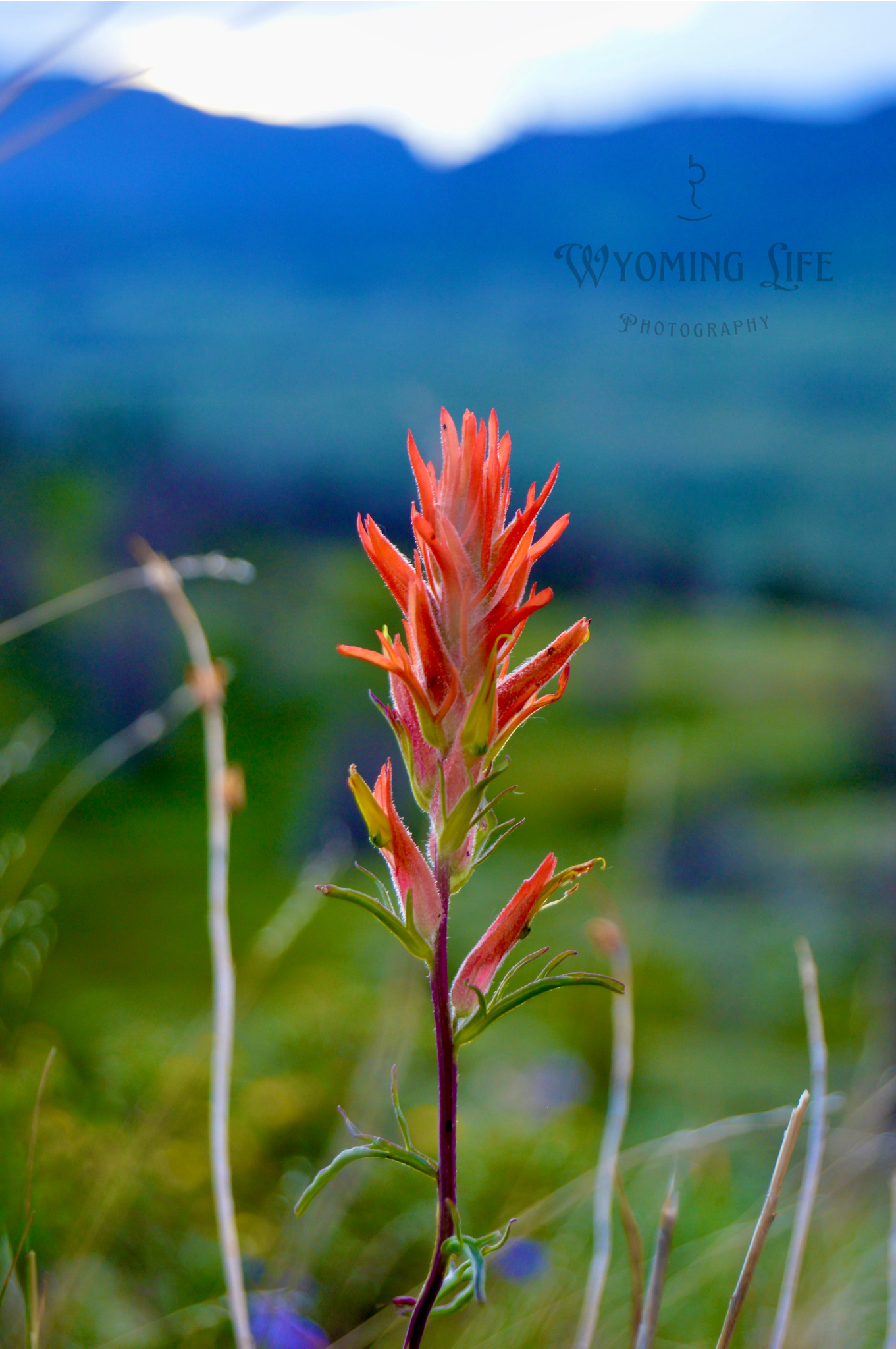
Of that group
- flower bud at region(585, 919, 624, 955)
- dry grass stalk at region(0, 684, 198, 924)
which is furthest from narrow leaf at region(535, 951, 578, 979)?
dry grass stalk at region(0, 684, 198, 924)

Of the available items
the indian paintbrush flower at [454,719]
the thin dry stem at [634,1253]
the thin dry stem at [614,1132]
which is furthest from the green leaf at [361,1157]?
the thin dry stem at [614,1132]

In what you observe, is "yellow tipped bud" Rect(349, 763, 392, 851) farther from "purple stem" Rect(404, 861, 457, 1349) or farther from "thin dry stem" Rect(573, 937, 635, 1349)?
"thin dry stem" Rect(573, 937, 635, 1349)

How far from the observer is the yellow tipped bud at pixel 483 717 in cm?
35

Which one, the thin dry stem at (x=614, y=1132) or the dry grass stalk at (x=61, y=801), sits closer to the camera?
the thin dry stem at (x=614, y=1132)

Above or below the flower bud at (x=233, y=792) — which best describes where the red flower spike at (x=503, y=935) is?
below

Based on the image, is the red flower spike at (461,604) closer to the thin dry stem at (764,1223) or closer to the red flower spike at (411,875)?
the red flower spike at (411,875)

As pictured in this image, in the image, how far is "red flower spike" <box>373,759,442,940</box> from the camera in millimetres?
380

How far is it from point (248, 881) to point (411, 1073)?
36.3 inches

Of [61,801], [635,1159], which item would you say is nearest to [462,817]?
[635,1159]

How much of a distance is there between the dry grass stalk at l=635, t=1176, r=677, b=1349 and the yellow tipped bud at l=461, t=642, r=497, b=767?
300mm

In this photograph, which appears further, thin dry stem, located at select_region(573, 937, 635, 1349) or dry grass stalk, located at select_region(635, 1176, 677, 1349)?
thin dry stem, located at select_region(573, 937, 635, 1349)

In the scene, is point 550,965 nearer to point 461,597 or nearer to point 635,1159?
point 461,597

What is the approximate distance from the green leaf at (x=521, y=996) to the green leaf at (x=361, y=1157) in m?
0.05

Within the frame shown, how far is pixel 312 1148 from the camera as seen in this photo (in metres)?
1.59
